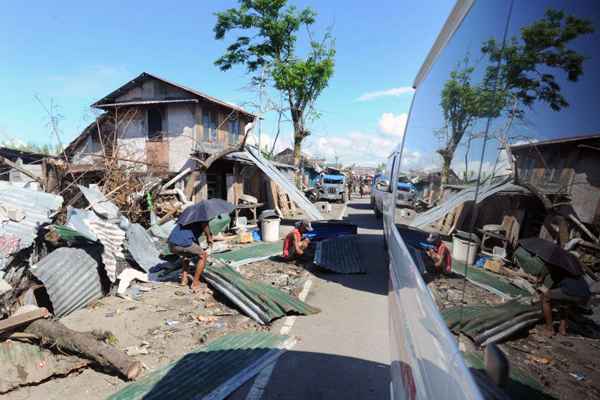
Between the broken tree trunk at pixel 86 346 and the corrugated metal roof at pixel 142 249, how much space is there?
8.19ft

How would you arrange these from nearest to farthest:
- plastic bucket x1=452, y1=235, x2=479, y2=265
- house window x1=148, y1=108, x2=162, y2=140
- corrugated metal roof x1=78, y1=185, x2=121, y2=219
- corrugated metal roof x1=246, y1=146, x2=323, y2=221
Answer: plastic bucket x1=452, y1=235, x2=479, y2=265 → corrugated metal roof x1=78, y1=185, x2=121, y2=219 → corrugated metal roof x1=246, y1=146, x2=323, y2=221 → house window x1=148, y1=108, x2=162, y2=140

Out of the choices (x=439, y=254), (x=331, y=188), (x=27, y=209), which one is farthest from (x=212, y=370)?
(x=331, y=188)

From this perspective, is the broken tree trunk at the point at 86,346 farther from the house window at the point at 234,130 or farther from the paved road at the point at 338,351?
the house window at the point at 234,130

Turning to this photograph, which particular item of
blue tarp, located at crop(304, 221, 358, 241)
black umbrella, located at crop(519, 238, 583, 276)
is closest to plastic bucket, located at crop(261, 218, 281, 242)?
blue tarp, located at crop(304, 221, 358, 241)

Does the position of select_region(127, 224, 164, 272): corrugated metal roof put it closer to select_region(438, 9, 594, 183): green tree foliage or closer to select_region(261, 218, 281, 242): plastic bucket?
select_region(261, 218, 281, 242): plastic bucket

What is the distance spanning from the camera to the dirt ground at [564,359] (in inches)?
22.7

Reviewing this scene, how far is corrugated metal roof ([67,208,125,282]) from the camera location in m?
5.24

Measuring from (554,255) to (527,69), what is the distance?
514 mm

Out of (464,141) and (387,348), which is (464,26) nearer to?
(464,141)

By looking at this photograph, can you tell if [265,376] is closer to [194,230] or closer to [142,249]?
[194,230]

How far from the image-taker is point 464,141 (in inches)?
51.0

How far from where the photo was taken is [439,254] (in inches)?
57.0

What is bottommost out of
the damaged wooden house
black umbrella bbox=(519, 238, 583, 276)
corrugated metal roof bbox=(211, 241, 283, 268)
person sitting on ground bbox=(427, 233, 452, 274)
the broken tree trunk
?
the broken tree trunk

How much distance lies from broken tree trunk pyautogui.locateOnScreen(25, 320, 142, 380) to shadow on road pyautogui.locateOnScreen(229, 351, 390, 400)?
1.22 m
